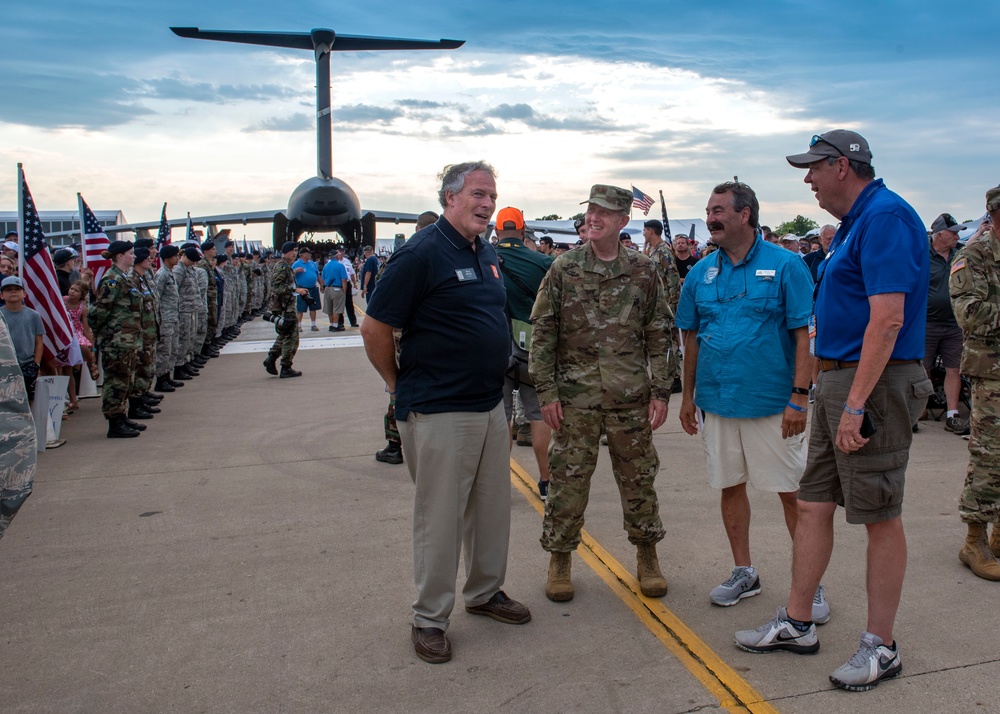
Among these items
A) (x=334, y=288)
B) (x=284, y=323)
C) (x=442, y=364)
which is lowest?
(x=284, y=323)

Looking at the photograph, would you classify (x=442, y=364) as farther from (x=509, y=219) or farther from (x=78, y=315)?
(x=78, y=315)

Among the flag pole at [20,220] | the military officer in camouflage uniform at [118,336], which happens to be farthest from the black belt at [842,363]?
the flag pole at [20,220]

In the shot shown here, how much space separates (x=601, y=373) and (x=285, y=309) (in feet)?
28.0

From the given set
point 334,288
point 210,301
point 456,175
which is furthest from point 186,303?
point 456,175

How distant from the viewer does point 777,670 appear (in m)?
3.12

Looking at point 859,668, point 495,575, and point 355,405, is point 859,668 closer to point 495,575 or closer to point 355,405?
point 495,575

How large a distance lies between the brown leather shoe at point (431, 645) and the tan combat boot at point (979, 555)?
2.76 metres

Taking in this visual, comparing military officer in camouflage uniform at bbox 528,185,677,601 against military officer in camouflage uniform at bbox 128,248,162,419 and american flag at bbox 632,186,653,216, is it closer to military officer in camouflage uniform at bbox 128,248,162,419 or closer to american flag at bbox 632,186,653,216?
military officer in camouflage uniform at bbox 128,248,162,419

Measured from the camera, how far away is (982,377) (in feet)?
14.0

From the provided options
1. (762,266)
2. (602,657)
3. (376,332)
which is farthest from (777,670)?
(376,332)

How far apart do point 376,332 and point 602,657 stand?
1666 millimetres

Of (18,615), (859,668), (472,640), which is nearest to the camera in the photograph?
(859,668)

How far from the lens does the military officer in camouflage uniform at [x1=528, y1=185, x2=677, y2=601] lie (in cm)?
377

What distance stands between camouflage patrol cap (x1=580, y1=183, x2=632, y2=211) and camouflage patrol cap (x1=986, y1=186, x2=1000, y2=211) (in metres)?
1.97
